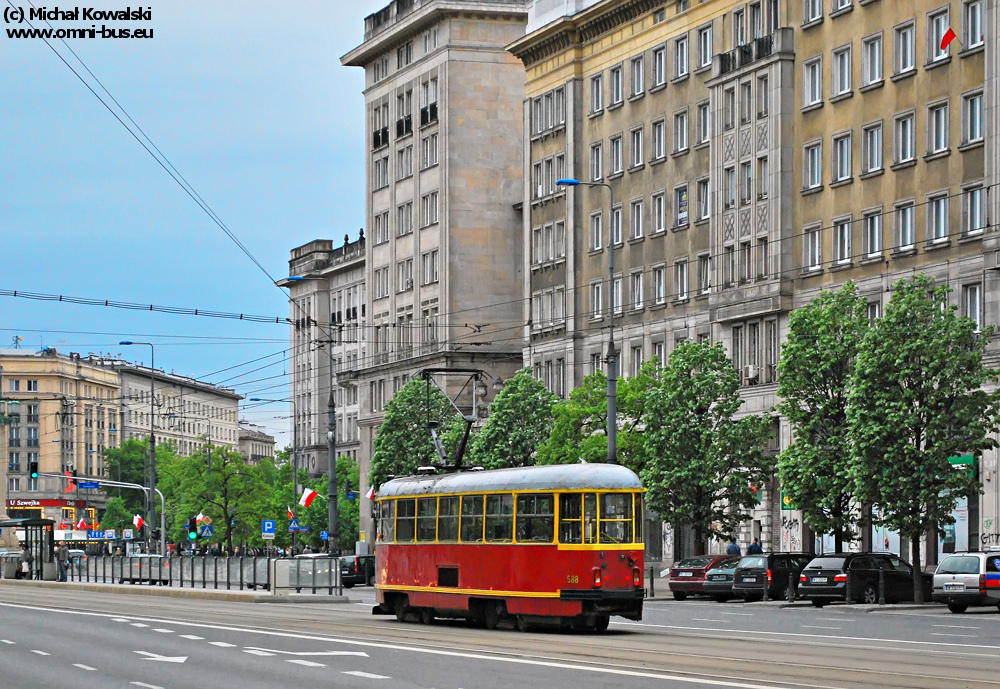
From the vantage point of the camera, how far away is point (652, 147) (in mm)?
78062

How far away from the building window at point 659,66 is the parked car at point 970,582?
1456 inches

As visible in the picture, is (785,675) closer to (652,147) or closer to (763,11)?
(763,11)

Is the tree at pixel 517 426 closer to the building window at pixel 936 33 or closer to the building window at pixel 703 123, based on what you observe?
the building window at pixel 703 123

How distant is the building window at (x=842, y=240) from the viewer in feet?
213

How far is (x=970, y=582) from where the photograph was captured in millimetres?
42969

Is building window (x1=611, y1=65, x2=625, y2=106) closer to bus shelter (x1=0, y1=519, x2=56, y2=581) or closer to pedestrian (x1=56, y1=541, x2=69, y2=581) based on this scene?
bus shelter (x1=0, y1=519, x2=56, y2=581)

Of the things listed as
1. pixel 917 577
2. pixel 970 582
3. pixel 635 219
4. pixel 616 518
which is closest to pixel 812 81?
pixel 635 219

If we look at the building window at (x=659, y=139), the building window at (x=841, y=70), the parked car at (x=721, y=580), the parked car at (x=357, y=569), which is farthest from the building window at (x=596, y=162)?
the parked car at (x=721, y=580)

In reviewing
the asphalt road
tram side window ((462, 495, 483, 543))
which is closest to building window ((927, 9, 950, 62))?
the asphalt road

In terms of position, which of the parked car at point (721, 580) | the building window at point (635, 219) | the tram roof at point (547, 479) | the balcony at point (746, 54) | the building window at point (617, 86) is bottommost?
the parked car at point (721, 580)

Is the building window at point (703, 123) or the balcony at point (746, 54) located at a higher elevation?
the balcony at point (746, 54)

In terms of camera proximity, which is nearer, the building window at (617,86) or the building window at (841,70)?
the building window at (841,70)

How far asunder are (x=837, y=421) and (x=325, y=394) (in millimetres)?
100987

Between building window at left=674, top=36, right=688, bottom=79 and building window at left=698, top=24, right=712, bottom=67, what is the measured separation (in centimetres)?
109
